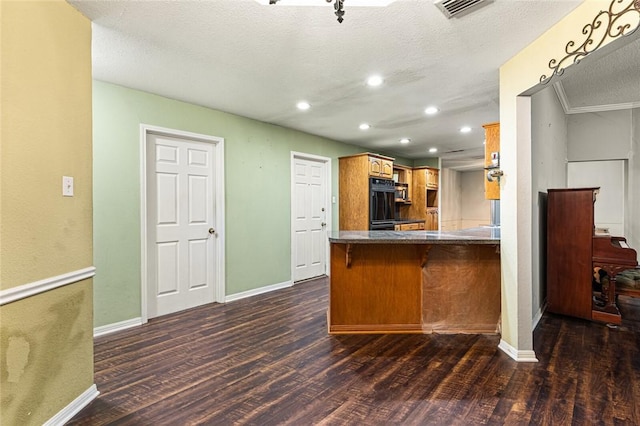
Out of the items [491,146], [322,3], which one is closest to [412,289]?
[491,146]

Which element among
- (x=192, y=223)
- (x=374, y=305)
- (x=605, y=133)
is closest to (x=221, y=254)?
(x=192, y=223)

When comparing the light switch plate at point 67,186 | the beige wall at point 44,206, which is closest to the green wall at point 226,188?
the beige wall at point 44,206

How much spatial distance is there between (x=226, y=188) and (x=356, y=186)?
2404mm

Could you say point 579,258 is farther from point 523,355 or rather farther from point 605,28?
point 605,28

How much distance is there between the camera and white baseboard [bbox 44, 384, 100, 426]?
176cm

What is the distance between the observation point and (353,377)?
228 centimetres

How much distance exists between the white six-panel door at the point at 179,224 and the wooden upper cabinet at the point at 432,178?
514cm

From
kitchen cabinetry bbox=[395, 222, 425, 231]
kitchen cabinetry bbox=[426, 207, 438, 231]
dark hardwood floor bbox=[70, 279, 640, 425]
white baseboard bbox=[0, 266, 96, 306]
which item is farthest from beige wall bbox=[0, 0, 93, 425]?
kitchen cabinetry bbox=[426, 207, 438, 231]

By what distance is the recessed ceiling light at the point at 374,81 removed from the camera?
301cm

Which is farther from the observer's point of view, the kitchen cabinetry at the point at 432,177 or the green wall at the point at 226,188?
the kitchen cabinetry at the point at 432,177

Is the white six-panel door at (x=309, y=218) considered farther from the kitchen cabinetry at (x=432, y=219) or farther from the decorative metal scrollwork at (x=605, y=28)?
the decorative metal scrollwork at (x=605, y=28)

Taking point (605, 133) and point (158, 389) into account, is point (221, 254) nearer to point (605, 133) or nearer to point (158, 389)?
point (158, 389)

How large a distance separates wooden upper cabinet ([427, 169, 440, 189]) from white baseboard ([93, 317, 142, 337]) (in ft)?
20.5

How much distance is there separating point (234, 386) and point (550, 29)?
124 inches
